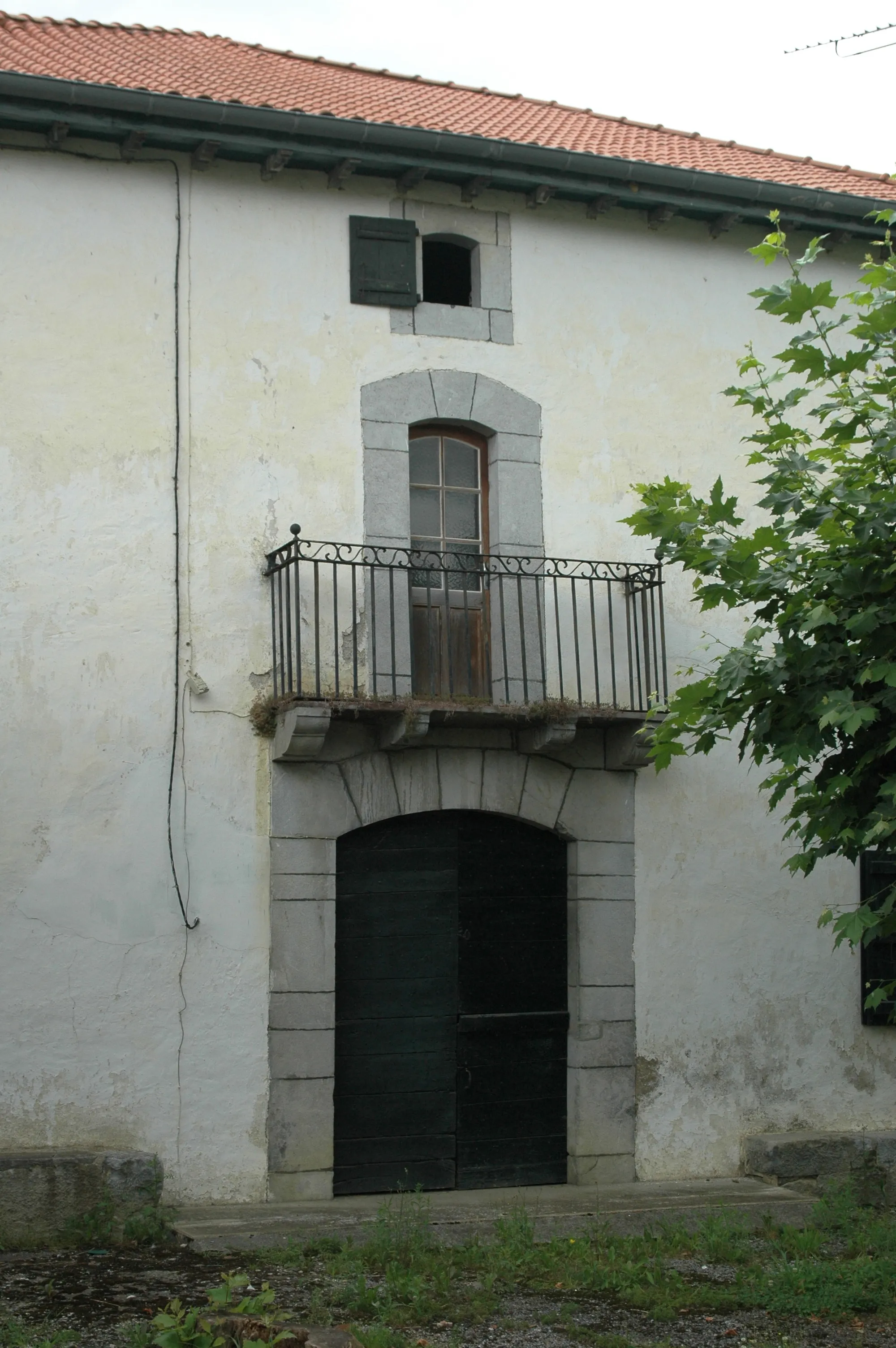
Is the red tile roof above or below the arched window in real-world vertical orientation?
above

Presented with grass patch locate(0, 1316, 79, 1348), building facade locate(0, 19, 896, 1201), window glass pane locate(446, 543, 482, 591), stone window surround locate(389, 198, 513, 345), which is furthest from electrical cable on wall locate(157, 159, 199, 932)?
grass patch locate(0, 1316, 79, 1348)

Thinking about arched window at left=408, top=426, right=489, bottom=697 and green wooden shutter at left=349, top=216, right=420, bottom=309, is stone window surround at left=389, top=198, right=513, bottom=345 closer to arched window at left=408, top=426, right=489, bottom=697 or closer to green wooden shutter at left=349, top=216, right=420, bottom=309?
green wooden shutter at left=349, top=216, right=420, bottom=309

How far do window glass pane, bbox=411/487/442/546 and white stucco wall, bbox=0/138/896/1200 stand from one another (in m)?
0.50

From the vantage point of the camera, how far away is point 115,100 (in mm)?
9047

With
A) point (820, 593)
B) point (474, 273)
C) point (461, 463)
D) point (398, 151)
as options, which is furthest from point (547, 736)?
point (398, 151)

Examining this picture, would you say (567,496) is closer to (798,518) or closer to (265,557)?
(265,557)

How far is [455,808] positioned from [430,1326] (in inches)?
143

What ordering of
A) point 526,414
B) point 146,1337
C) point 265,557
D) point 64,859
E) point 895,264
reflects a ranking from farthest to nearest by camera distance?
point 526,414
point 265,557
point 64,859
point 895,264
point 146,1337

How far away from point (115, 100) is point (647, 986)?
628 centimetres

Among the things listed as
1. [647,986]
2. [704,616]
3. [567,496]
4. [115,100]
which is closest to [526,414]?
[567,496]

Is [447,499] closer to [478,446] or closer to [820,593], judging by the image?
[478,446]

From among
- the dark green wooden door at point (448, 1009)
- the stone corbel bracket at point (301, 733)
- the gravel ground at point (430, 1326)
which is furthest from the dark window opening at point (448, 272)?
the gravel ground at point (430, 1326)

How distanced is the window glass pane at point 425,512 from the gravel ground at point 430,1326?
Answer: 15.0 ft

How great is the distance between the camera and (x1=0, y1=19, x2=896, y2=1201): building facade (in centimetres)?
891
